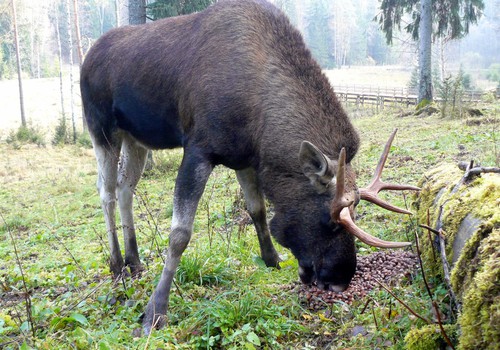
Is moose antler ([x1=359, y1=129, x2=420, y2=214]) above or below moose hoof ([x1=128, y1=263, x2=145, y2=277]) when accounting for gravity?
above

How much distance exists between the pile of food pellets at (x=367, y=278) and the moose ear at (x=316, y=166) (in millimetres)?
788

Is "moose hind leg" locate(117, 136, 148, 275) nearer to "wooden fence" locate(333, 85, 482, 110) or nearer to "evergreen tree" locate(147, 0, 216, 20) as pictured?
"evergreen tree" locate(147, 0, 216, 20)

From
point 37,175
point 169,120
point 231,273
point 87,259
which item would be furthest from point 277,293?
point 37,175

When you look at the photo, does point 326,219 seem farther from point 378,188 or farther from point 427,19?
point 427,19

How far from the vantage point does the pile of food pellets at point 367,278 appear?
3537 millimetres

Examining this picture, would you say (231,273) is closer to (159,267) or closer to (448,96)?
(159,267)

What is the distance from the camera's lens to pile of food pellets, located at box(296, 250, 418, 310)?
354 centimetres

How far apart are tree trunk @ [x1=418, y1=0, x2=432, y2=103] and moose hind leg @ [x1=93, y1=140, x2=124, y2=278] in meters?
13.9

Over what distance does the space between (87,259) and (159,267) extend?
1.70m

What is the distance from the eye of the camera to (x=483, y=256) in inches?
84.6

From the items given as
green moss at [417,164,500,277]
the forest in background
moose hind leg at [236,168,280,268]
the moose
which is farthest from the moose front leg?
the forest in background

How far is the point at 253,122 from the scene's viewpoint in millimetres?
3807

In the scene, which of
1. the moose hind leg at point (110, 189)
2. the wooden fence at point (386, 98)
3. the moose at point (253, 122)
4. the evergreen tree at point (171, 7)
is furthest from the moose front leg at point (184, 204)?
the wooden fence at point (386, 98)

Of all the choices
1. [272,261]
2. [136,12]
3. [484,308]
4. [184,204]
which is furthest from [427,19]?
[484,308]
